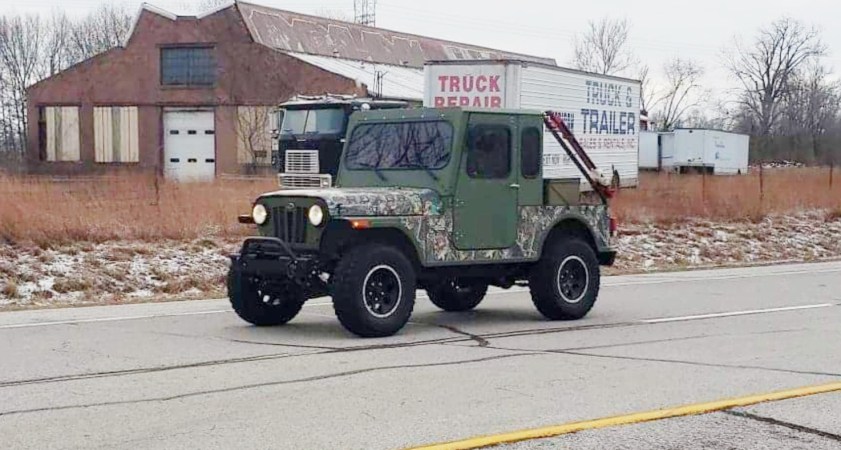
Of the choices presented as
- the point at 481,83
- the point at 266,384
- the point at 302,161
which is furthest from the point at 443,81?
the point at 266,384

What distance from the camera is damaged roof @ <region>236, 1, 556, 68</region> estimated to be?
2146 inches

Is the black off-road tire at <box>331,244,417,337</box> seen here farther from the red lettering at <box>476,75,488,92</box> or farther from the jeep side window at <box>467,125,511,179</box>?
the red lettering at <box>476,75,488,92</box>

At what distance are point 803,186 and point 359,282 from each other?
28082 millimetres

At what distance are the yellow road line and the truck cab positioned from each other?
18.1m

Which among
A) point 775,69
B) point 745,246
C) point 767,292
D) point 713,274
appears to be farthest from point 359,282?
point 775,69

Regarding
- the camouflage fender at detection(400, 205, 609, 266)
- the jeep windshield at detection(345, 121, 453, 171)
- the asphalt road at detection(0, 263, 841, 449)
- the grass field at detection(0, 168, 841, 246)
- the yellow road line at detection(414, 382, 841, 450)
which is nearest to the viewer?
the yellow road line at detection(414, 382, 841, 450)

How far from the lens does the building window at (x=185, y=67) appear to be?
54.2 m

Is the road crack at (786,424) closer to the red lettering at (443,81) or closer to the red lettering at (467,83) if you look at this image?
the red lettering at (467,83)

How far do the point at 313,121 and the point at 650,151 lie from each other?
119 feet

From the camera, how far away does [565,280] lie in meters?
12.7

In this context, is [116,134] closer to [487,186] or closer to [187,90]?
[187,90]

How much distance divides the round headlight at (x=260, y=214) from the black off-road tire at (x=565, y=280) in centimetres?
299

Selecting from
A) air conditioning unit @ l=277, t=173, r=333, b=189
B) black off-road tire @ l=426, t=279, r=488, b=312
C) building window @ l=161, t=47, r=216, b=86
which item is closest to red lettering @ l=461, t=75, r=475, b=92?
air conditioning unit @ l=277, t=173, r=333, b=189

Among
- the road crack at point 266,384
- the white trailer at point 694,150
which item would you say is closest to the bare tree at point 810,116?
the white trailer at point 694,150
